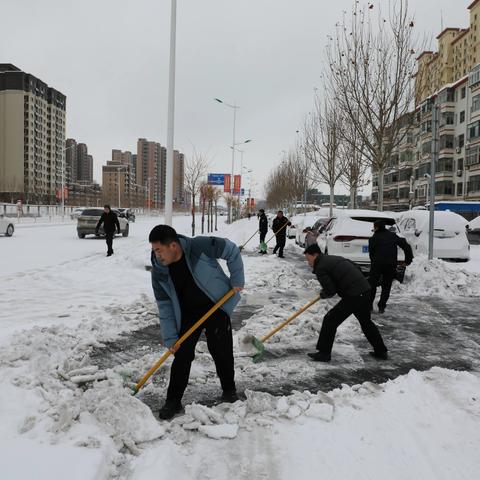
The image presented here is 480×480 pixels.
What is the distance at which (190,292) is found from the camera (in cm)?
358

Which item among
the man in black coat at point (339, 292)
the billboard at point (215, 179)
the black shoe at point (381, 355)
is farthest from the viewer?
the billboard at point (215, 179)

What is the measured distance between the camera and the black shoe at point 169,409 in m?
3.58

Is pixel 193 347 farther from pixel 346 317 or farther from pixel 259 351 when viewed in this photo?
pixel 346 317

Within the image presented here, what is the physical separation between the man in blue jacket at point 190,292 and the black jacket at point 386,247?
13.7ft

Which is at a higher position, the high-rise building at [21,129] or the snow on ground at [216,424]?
the high-rise building at [21,129]

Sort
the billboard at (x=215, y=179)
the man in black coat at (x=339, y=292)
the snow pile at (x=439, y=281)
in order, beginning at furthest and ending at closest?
the billboard at (x=215, y=179) → the snow pile at (x=439, y=281) → the man in black coat at (x=339, y=292)

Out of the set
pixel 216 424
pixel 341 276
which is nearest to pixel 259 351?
pixel 341 276

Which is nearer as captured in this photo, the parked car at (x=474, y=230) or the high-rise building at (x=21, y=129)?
the parked car at (x=474, y=230)

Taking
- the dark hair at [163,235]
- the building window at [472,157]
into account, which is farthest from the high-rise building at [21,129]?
the dark hair at [163,235]

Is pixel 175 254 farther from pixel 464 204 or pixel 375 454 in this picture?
pixel 464 204

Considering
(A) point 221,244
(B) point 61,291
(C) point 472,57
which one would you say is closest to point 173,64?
(B) point 61,291

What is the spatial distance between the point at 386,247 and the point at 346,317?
2.46 metres

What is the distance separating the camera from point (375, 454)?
308cm

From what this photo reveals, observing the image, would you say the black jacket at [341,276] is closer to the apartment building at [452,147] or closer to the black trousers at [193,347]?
the black trousers at [193,347]
